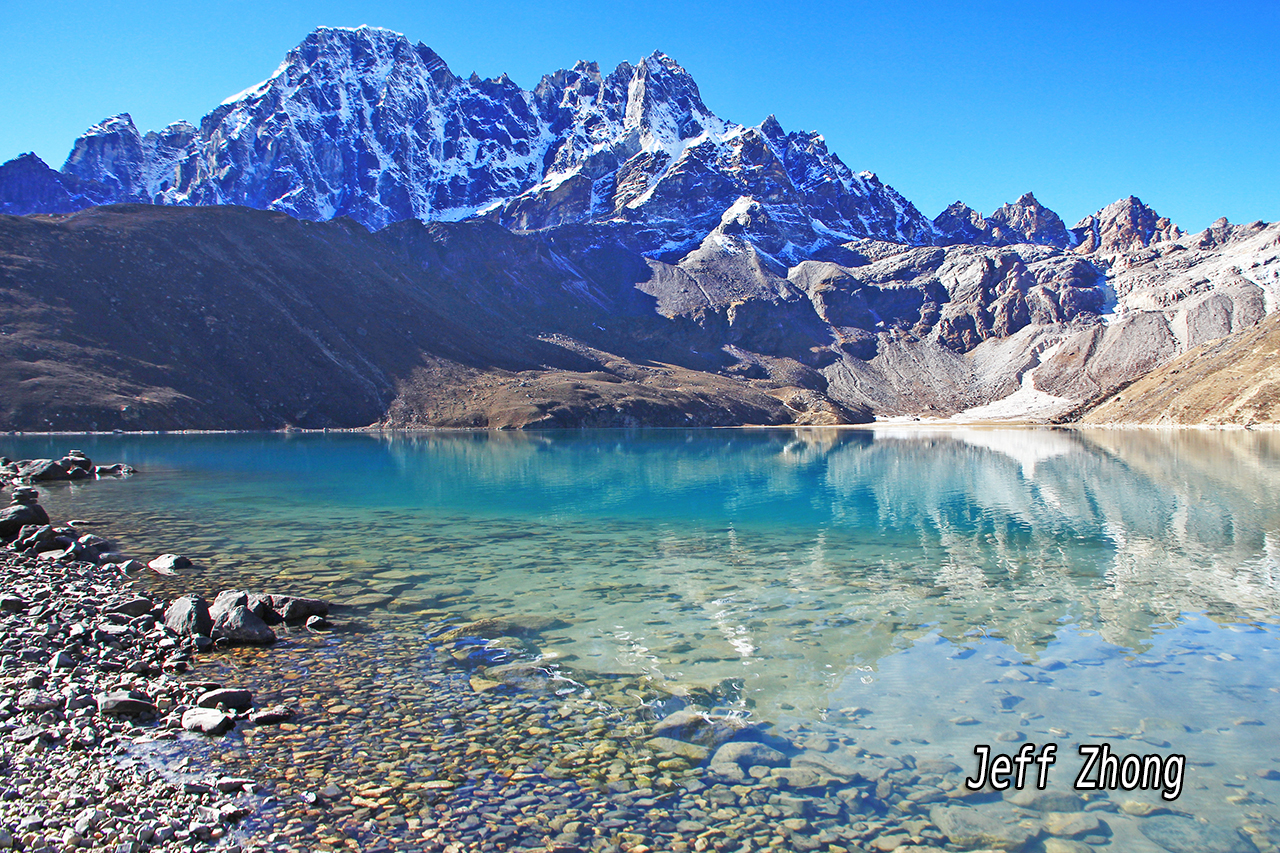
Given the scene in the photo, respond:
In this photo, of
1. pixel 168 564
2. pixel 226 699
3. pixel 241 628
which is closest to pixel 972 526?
pixel 241 628

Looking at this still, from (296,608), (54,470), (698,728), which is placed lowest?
(54,470)

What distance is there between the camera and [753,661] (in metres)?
14.3

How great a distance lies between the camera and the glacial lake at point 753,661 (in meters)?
8.77

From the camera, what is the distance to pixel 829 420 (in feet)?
591

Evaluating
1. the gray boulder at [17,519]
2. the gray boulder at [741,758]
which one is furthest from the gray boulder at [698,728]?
the gray boulder at [17,519]

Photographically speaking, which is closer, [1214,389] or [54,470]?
[54,470]

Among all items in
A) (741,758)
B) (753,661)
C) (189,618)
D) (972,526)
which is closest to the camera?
(741,758)

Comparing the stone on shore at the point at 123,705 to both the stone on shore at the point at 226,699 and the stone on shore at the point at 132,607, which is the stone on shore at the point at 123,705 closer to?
the stone on shore at the point at 226,699

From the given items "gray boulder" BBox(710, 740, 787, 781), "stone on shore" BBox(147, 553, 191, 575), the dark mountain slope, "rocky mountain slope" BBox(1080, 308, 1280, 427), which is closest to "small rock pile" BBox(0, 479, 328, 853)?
"stone on shore" BBox(147, 553, 191, 575)

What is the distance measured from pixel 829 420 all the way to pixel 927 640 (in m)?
170

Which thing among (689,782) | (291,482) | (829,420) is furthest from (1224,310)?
(689,782)

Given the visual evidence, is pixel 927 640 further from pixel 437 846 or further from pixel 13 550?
pixel 13 550

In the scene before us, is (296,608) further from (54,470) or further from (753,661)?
(54,470)

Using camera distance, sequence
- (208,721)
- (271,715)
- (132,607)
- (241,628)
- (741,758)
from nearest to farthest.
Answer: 1. (741,758)
2. (208,721)
3. (271,715)
4. (241,628)
5. (132,607)
